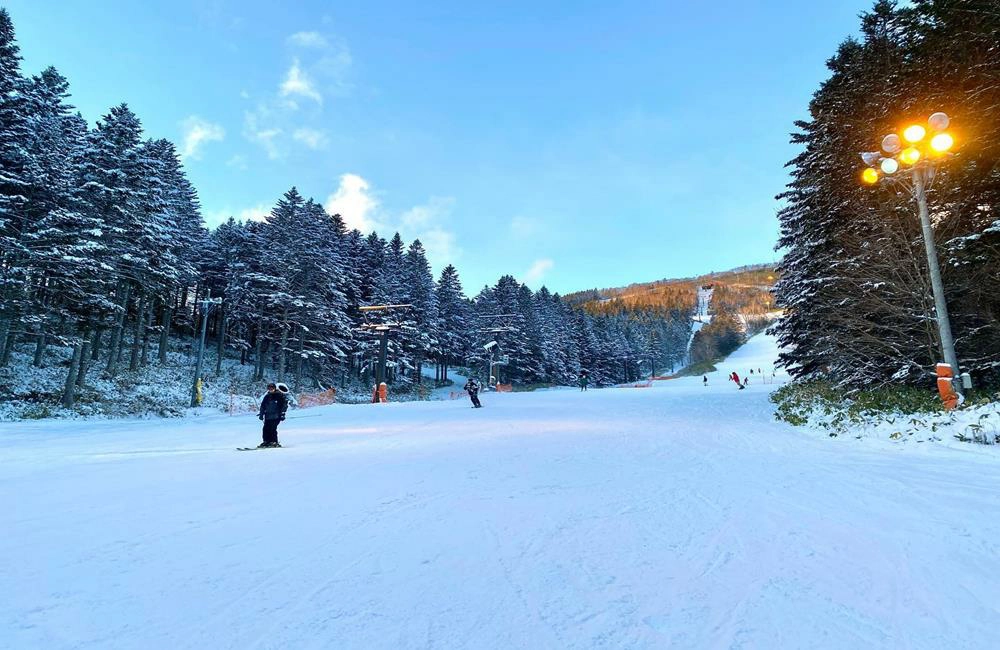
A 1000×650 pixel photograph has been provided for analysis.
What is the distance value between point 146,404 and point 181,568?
22.8 m

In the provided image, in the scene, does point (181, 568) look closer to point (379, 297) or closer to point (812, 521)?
point (812, 521)

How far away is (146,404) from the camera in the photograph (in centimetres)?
2125

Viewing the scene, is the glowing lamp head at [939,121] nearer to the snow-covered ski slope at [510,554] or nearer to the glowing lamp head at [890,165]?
the glowing lamp head at [890,165]

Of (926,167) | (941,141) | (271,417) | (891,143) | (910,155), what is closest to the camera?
(941,141)

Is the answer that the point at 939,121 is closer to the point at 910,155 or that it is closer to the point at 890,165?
the point at 890,165

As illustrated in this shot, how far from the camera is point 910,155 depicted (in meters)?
8.98

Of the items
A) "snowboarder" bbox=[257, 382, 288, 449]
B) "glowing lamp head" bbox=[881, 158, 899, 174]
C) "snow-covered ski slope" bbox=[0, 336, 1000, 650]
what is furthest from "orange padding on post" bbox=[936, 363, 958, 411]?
"snowboarder" bbox=[257, 382, 288, 449]

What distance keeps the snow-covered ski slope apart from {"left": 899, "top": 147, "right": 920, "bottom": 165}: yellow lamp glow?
549 cm

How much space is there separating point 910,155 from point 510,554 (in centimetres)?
1076

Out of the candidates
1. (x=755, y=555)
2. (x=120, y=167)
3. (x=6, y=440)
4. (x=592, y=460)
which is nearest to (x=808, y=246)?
(x=592, y=460)

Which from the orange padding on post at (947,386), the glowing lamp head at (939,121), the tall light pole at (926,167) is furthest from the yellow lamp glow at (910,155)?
the orange padding on post at (947,386)

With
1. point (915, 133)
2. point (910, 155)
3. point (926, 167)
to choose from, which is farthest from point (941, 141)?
point (926, 167)

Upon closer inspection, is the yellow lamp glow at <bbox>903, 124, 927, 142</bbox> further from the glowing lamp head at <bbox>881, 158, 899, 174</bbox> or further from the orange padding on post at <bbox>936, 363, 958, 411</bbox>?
the orange padding on post at <bbox>936, 363, 958, 411</bbox>

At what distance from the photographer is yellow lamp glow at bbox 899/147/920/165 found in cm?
890
